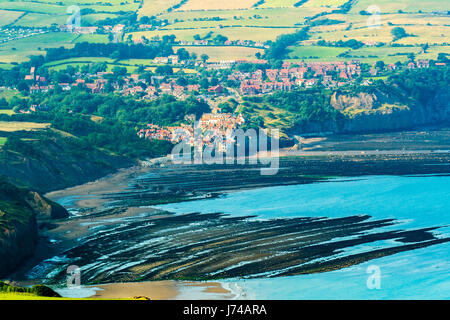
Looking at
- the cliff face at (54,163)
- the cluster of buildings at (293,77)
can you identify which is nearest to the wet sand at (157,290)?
the cliff face at (54,163)

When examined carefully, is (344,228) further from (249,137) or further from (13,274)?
(249,137)

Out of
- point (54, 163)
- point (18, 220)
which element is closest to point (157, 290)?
point (18, 220)

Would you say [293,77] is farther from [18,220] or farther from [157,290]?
[157,290]

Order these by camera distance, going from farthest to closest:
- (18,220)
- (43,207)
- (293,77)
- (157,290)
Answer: (293,77), (43,207), (18,220), (157,290)
